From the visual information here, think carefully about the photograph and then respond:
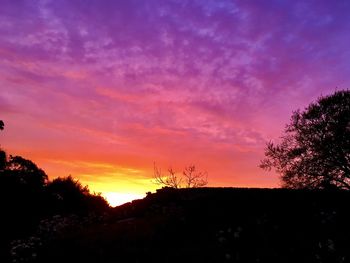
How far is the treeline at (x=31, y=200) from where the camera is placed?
952 inches

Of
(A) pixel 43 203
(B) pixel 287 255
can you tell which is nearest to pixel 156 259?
(B) pixel 287 255

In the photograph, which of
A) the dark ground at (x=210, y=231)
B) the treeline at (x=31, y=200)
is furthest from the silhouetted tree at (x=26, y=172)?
the dark ground at (x=210, y=231)

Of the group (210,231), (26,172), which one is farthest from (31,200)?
(210,231)

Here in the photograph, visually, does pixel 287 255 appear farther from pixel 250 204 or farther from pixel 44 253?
pixel 44 253

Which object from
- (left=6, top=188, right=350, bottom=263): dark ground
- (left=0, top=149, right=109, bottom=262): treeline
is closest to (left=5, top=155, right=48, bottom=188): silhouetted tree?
(left=0, top=149, right=109, bottom=262): treeline

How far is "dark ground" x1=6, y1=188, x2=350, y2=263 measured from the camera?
14328 mm

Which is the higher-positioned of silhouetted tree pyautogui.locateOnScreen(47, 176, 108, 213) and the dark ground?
silhouetted tree pyautogui.locateOnScreen(47, 176, 108, 213)

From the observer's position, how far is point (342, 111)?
37875mm

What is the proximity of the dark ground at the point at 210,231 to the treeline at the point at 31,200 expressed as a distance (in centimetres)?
161

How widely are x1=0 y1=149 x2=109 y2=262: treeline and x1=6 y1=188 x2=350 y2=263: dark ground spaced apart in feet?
5.30

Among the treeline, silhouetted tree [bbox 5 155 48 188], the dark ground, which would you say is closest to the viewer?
the dark ground

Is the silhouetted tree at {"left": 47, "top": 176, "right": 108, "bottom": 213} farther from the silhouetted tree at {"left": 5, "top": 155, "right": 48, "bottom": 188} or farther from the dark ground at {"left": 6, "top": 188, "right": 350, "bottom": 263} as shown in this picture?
the dark ground at {"left": 6, "top": 188, "right": 350, "bottom": 263}

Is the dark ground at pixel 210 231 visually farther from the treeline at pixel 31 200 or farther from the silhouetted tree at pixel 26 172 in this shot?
the silhouetted tree at pixel 26 172

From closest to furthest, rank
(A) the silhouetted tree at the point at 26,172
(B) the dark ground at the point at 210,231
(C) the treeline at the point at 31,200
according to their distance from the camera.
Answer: (B) the dark ground at the point at 210,231
(C) the treeline at the point at 31,200
(A) the silhouetted tree at the point at 26,172
